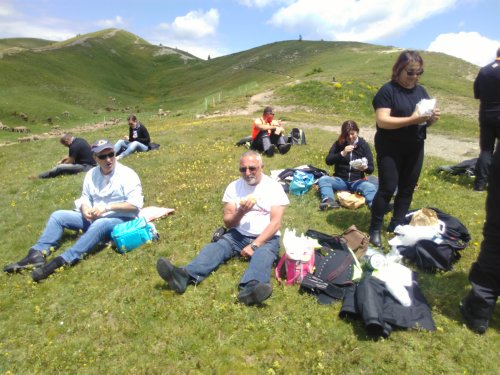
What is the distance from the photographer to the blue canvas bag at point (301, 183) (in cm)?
998

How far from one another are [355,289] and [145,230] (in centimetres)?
443

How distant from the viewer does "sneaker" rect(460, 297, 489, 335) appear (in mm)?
4621

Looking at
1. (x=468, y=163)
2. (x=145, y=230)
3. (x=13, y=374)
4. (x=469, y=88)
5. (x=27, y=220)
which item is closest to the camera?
(x=13, y=374)

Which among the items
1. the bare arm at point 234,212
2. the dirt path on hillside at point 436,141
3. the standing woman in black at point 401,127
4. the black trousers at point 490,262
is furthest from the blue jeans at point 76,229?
the dirt path on hillside at point 436,141

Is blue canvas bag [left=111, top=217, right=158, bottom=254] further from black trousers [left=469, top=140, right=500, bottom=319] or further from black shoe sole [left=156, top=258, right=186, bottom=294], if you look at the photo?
black trousers [left=469, top=140, right=500, bottom=319]

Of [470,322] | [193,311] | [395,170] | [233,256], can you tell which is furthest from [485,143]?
[193,311]

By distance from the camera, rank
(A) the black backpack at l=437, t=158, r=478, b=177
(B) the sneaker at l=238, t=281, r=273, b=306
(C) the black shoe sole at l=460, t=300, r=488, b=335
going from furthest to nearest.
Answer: (A) the black backpack at l=437, t=158, r=478, b=177 → (B) the sneaker at l=238, t=281, r=273, b=306 → (C) the black shoe sole at l=460, t=300, r=488, b=335

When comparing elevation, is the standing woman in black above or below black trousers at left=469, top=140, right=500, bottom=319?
above

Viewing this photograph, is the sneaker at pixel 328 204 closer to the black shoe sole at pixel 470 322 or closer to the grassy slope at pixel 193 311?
the grassy slope at pixel 193 311

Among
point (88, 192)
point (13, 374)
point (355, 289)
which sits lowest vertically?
point (13, 374)

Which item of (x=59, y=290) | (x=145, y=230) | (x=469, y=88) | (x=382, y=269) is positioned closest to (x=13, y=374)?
(x=59, y=290)

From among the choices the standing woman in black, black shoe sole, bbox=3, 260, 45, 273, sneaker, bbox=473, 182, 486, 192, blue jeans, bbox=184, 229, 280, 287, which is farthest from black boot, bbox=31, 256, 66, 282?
sneaker, bbox=473, 182, 486, 192

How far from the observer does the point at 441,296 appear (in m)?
5.41

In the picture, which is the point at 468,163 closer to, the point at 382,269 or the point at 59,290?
the point at 382,269
